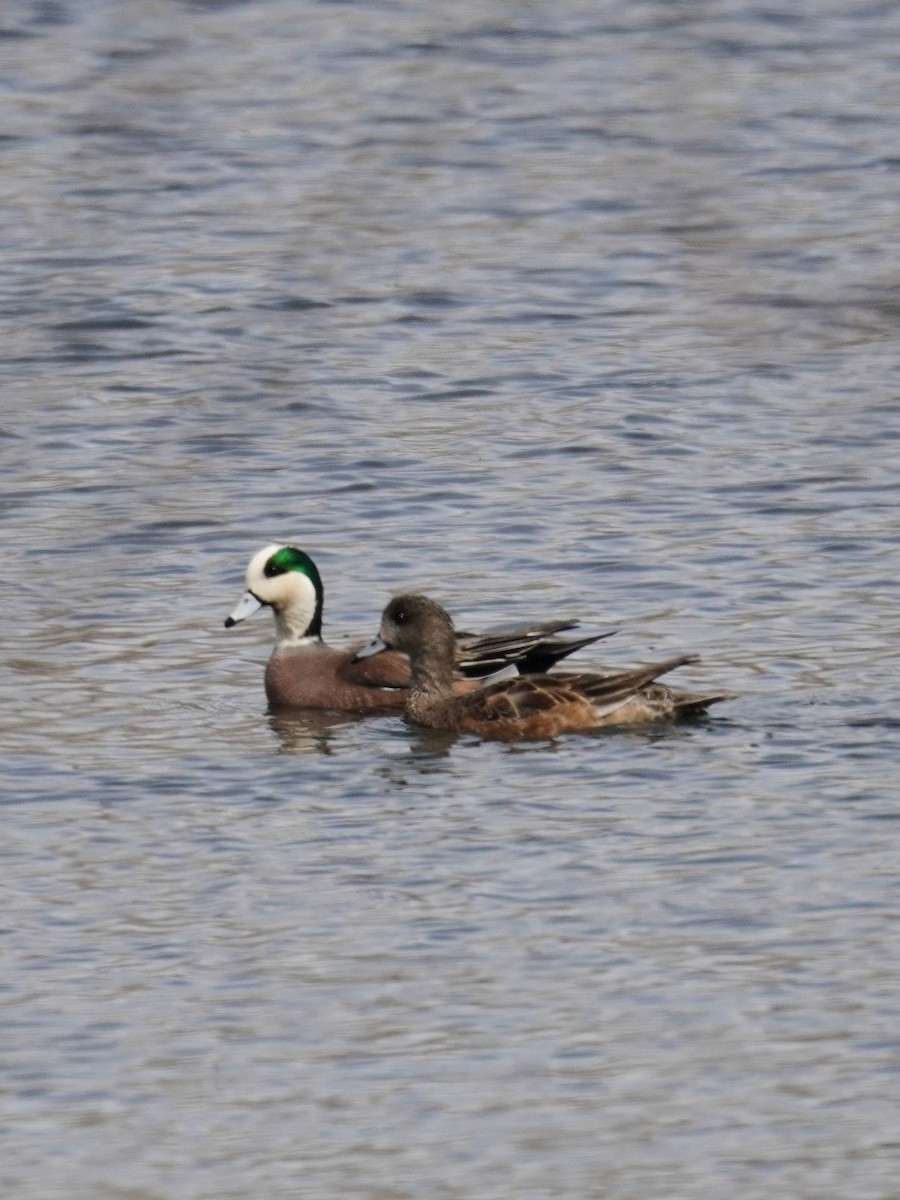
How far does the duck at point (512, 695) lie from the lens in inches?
427

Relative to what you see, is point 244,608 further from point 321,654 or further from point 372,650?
point 372,650

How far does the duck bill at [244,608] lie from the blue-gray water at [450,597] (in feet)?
0.85

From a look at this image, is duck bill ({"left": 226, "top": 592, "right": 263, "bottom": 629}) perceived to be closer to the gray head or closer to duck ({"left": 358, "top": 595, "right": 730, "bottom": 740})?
duck ({"left": 358, "top": 595, "right": 730, "bottom": 740})

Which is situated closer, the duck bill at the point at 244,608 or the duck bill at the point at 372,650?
the duck bill at the point at 372,650

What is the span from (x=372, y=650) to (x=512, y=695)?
1.07 metres

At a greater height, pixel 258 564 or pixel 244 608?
pixel 258 564

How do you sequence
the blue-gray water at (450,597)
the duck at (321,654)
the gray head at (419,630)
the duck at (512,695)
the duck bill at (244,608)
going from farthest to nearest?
the duck bill at (244,608), the duck at (321,654), the gray head at (419,630), the duck at (512,695), the blue-gray water at (450,597)

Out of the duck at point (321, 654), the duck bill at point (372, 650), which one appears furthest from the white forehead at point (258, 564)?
the duck bill at point (372, 650)

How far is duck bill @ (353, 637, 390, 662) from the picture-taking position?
1196 centimetres

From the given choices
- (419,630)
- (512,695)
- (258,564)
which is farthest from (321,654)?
(512,695)

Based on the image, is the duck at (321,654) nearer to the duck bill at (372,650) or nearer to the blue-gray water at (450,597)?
the duck bill at (372,650)

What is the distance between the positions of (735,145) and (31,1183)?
141 inches

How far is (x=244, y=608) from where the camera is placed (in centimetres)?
1234

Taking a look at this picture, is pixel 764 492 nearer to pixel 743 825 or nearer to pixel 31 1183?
pixel 743 825
